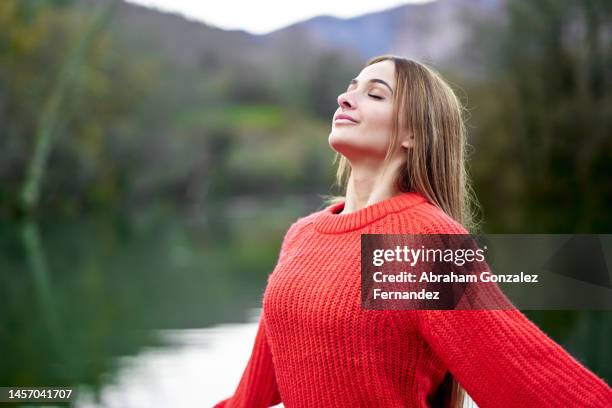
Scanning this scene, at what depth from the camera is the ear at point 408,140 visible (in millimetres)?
1606

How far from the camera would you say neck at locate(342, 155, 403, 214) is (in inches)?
64.7

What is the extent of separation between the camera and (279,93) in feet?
171

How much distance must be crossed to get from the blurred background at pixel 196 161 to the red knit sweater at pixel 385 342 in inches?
19.7

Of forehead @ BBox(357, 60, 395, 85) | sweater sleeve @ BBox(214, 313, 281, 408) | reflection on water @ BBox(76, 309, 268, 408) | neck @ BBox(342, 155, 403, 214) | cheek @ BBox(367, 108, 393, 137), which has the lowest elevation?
reflection on water @ BBox(76, 309, 268, 408)

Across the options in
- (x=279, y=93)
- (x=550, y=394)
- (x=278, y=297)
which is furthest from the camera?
(x=279, y=93)

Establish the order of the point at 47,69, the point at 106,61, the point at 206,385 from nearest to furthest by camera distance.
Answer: the point at 206,385
the point at 47,69
the point at 106,61

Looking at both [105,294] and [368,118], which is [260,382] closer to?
[368,118]

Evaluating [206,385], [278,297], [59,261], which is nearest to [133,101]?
[59,261]

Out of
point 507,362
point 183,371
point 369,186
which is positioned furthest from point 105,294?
point 507,362

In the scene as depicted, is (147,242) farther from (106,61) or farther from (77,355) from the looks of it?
(106,61)

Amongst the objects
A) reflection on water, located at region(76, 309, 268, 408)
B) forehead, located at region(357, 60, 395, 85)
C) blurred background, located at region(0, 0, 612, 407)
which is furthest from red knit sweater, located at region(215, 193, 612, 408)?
reflection on water, located at region(76, 309, 268, 408)

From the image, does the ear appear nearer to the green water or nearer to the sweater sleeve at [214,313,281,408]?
the sweater sleeve at [214,313,281,408]

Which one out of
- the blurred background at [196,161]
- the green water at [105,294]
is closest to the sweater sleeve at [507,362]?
the blurred background at [196,161]

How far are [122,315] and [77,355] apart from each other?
5.18 ft
